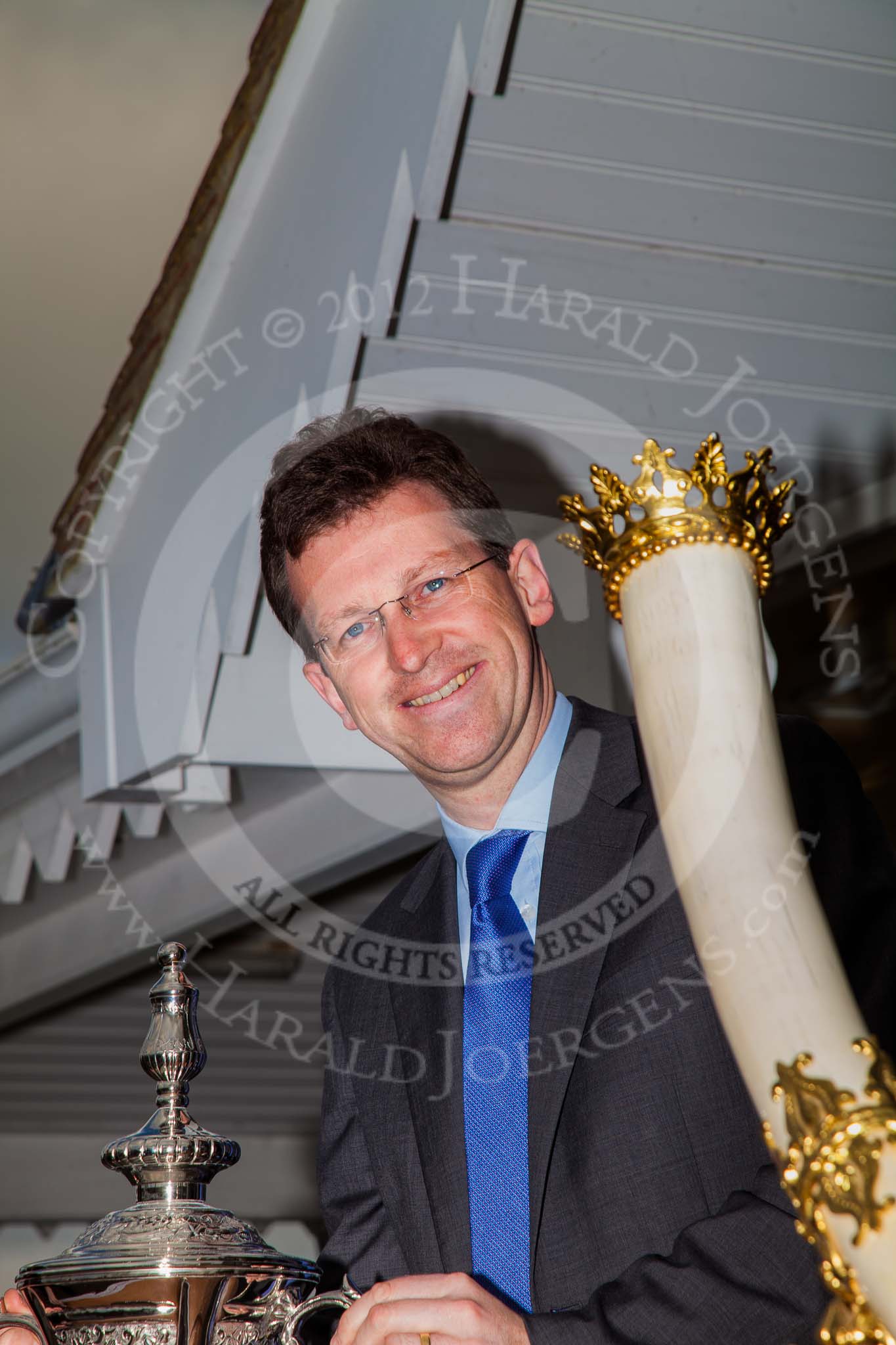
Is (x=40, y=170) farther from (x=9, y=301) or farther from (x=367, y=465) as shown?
(x=367, y=465)

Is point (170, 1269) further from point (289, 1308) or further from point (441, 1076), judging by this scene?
point (441, 1076)

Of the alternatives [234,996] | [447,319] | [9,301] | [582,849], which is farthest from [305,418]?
[234,996]

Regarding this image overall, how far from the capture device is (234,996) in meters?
6.21

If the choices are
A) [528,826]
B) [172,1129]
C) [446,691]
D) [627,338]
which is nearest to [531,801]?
[528,826]

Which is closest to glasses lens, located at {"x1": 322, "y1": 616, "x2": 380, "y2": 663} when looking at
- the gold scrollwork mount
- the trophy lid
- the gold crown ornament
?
the trophy lid

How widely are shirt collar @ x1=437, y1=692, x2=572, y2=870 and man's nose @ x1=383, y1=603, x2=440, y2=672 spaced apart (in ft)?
0.59

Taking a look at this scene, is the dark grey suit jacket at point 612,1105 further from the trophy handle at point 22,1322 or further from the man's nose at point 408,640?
the trophy handle at point 22,1322

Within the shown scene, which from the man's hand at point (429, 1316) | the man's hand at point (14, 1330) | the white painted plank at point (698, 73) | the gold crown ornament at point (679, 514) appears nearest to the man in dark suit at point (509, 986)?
the man's hand at point (429, 1316)

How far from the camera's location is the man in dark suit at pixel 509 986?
2.94 feet

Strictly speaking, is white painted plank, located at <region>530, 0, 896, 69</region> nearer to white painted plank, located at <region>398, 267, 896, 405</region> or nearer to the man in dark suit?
white painted plank, located at <region>398, 267, 896, 405</region>

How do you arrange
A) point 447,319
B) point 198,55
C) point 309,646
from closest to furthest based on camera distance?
Result: point 309,646 < point 447,319 < point 198,55

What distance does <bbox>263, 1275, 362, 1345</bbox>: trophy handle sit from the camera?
81cm

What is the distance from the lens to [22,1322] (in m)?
0.86

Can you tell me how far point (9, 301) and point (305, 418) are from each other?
2948 millimetres
